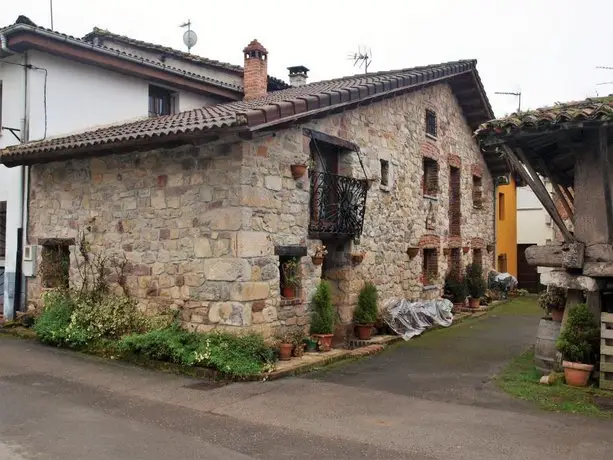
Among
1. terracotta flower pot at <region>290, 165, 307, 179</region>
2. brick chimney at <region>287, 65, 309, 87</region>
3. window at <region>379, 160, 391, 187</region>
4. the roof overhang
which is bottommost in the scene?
terracotta flower pot at <region>290, 165, 307, 179</region>

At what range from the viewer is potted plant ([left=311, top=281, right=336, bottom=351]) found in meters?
8.95

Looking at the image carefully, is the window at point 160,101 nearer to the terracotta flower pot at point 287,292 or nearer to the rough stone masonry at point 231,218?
the rough stone masonry at point 231,218

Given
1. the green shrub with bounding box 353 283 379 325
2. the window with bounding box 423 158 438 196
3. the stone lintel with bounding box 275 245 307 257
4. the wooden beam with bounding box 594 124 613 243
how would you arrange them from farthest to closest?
the window with bounding box 423 158 438 196, the green shrub with bounding box 353 283 379 325, the stone lintel with bounding box 275 245 307 257, the wooden beam with bounding box 594 124 613 243

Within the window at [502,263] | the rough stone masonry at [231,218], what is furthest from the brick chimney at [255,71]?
the window at [502,263]

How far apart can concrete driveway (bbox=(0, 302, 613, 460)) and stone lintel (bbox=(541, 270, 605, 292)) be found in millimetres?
1552

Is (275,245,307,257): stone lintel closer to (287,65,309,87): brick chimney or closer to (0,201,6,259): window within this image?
(0,201,6,259): window

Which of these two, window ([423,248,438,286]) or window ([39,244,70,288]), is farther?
window ([423,248,438,286])

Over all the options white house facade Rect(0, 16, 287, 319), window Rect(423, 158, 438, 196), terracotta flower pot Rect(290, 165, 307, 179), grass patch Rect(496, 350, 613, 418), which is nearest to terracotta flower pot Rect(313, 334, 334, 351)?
terracotta flower pot Rect(290, 165, 307, 179)

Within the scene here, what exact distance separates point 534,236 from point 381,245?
51.4ft

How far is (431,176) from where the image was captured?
1420cm

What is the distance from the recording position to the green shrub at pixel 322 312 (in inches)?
354

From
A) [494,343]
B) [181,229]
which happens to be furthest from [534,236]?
[181,229]

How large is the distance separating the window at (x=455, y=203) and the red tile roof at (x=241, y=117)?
9.89ft

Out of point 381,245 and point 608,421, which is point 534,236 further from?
point 608,421
